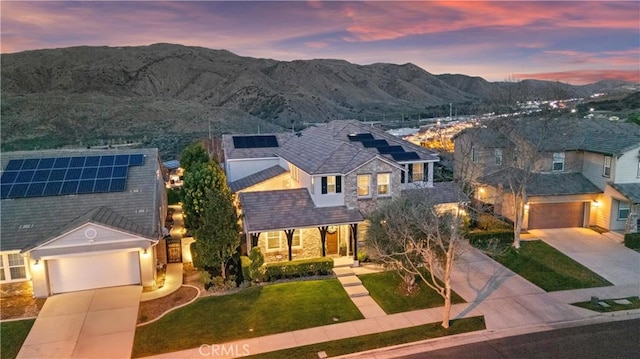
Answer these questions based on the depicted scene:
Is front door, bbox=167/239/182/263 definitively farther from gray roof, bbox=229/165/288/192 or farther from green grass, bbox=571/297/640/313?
green grass, bbox=571/297/640/313

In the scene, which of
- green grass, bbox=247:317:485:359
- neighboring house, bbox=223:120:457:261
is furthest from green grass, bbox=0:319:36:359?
neighboring house, bbox=223:120:457:261

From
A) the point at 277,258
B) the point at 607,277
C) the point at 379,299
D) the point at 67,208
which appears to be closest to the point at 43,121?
the point at 67,208

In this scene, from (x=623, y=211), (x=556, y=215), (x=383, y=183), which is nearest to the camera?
(x=383, y=183)

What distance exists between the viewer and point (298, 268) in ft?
70.2

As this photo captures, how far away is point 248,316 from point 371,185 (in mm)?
9994

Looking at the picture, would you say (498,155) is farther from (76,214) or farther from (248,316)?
(76,214)

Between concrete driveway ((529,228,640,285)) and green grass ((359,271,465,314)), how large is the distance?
28.4 ft

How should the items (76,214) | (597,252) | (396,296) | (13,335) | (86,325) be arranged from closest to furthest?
(13,335), (86,325), (396,296), (76,214), (597,252)

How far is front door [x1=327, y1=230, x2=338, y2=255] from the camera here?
23.8m

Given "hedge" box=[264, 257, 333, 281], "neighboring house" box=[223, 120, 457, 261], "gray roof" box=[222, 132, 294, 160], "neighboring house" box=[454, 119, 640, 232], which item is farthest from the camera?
"gray roof" box=[222, 132, 294, 160]

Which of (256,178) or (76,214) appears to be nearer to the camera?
(76,214)

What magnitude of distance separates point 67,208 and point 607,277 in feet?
86.3

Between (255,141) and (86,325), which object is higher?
(255,141)

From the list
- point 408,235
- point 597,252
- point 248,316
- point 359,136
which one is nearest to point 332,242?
point 408,235
